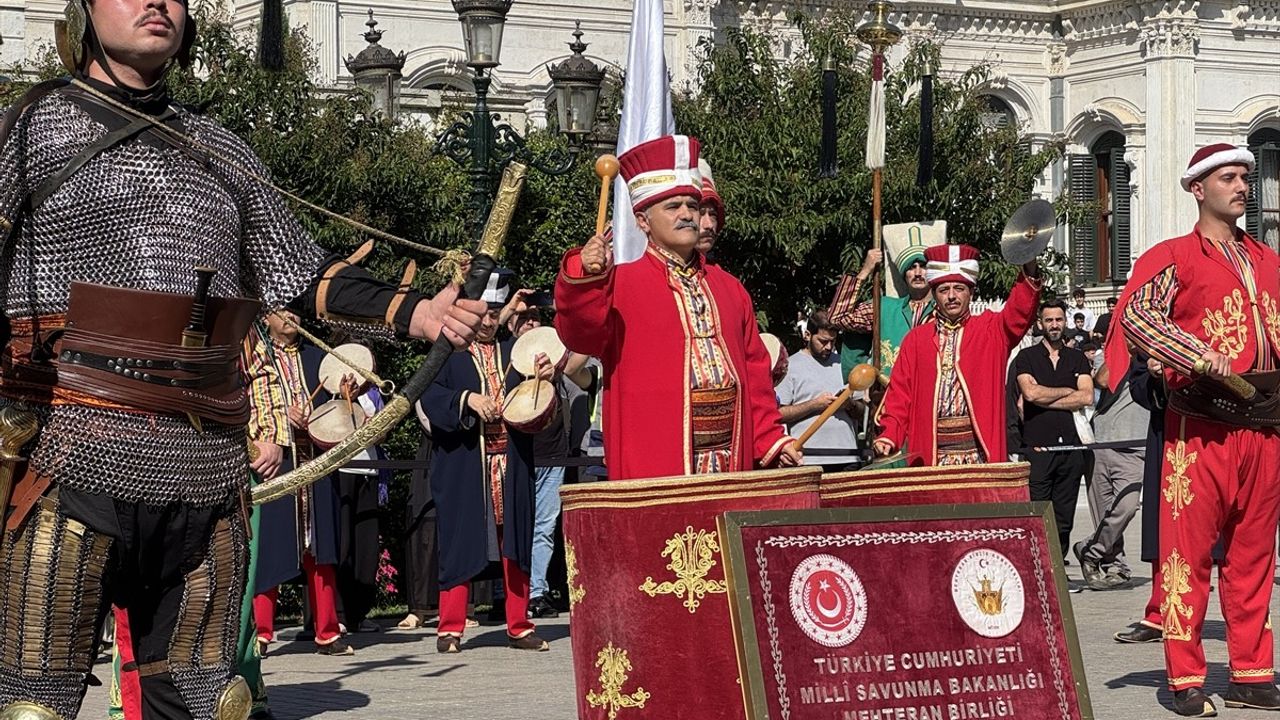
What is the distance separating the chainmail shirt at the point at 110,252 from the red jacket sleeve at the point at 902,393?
6.19 m

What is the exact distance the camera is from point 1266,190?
152 ft

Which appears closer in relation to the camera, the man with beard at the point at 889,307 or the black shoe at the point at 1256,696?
the black shoe at the point at 1256,696

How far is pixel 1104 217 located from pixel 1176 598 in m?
38.4

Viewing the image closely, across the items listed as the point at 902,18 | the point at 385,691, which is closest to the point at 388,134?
the point at 385,691

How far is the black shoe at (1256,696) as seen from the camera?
9.38m

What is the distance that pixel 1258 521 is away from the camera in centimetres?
933

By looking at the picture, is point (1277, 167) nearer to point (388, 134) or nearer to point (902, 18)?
point (902, 18)

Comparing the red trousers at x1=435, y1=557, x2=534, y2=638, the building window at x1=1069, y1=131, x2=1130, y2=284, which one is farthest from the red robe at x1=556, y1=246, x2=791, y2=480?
the building window at x1=1069, y1=131, x2=1130, y2=284

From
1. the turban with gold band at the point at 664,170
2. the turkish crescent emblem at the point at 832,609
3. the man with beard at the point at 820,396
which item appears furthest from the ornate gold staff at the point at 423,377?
the man with beard at the point at 820,396

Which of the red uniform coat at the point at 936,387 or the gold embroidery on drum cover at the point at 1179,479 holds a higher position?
the red uniform coat at the point at 936,387

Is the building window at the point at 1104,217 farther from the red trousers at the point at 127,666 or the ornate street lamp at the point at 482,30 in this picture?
the red trousers at the point at 127,666

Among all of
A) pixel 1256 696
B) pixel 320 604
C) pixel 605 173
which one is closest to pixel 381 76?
pixel 320 604

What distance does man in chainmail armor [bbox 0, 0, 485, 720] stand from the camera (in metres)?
5.26

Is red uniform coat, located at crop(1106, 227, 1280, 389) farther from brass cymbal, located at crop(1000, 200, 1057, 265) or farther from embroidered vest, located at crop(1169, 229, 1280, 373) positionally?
brass cymbal, located at crop(1000, 200, 1057, 265)
